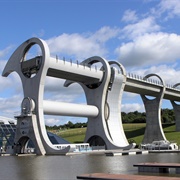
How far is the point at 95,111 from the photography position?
51844 millimetres

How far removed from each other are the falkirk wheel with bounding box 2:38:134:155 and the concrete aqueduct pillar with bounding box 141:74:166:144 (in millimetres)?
16199

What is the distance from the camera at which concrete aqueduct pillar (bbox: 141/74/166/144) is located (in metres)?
68.6

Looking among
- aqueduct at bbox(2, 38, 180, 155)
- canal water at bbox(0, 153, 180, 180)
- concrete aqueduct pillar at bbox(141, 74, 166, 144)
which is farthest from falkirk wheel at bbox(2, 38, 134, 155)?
concrete aqueduct pillar at bbox(141, 74, 166, 144)

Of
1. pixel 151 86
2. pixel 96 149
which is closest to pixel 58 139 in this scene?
pixel 96 149

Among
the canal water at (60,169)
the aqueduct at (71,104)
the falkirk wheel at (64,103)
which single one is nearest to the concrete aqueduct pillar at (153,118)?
the aqueduct at (71,104)

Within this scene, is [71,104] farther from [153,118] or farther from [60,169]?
[153,118]

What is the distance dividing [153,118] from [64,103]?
29.9 meters

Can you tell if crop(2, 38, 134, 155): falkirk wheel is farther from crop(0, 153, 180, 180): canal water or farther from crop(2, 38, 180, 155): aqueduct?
crop(0, 153, 180, 180): canal water

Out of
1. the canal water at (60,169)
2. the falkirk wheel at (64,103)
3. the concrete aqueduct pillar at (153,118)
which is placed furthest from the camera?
the concrete aqueduct pillar at (153,118)

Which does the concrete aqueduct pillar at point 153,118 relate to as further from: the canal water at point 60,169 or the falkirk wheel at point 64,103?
the canal water at point 60,169

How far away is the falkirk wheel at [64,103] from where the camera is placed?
4291 centimetres

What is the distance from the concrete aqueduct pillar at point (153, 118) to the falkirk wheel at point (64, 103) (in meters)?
16.2

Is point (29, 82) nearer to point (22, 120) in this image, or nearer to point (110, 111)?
point (22, 120)

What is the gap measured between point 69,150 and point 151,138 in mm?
33269
